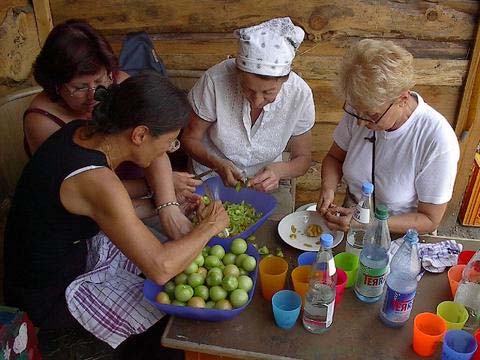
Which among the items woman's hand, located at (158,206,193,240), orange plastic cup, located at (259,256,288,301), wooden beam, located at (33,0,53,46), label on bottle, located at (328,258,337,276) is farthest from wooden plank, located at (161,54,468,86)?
label on bottle, located at (328,258,337,276)

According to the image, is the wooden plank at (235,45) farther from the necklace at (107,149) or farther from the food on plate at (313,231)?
the necklace at (107,149)

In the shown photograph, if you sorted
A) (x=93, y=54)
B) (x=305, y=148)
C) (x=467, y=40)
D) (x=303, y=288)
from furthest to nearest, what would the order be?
(x=467, y=40), (x=305, y=148), (x=93, y=54), (x=303, y=288)

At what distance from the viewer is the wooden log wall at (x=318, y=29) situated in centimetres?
303

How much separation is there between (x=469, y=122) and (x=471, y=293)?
1.99 metres

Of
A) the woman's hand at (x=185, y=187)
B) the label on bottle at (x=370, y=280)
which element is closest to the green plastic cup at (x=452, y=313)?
the label on bottle at (x=370, y=280)

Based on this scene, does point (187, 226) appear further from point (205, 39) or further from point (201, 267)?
point (205, 39)

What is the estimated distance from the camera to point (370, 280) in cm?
164

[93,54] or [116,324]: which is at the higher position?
[93,54]

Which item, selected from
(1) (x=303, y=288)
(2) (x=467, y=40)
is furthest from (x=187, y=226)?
(2) (x=467, y=40)

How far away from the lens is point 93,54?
2.13 m

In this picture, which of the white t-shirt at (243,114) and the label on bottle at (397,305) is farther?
the white t-shirt at (243,114)

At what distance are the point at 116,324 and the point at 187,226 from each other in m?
0.49

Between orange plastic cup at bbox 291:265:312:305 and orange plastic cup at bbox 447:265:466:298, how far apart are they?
485mm

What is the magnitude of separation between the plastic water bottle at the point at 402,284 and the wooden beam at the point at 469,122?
6.47ft
